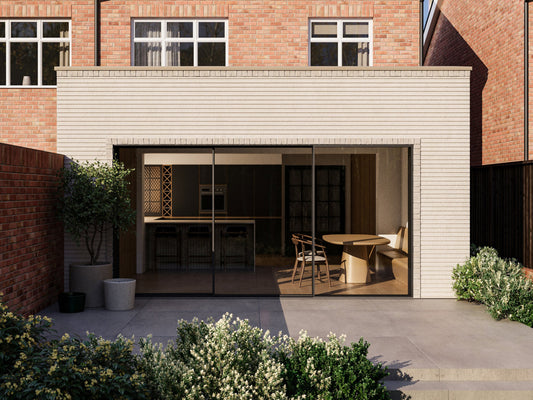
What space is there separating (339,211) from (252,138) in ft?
18.6

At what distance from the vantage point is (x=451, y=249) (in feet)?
26.4

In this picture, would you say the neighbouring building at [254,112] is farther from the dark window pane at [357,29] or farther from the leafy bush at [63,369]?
the leafy bush at [63,369]

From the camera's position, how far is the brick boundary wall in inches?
237

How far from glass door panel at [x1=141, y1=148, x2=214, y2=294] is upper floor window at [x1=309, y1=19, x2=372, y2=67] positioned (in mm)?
2924

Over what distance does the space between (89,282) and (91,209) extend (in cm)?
112

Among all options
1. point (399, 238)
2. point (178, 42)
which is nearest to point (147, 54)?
point (178, 42)

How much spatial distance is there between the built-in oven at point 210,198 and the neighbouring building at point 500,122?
21.2ft

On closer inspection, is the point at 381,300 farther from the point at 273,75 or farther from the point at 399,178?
the point at 273,75

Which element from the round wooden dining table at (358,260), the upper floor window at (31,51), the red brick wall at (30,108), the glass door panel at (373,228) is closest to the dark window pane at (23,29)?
the upper floor window at (31,51)

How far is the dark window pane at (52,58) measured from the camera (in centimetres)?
944

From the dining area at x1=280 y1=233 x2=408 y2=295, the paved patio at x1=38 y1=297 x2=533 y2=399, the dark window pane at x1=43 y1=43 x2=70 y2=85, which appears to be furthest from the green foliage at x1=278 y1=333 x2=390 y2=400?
the dark window pane at x1=43 y1=43 x2=70 y2=85

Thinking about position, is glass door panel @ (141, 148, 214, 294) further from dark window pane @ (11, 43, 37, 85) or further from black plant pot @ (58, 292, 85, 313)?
dark window pane @ (11, 43, 37, 85)

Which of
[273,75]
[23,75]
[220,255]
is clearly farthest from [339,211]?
[23,75]

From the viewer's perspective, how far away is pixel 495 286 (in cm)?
690
